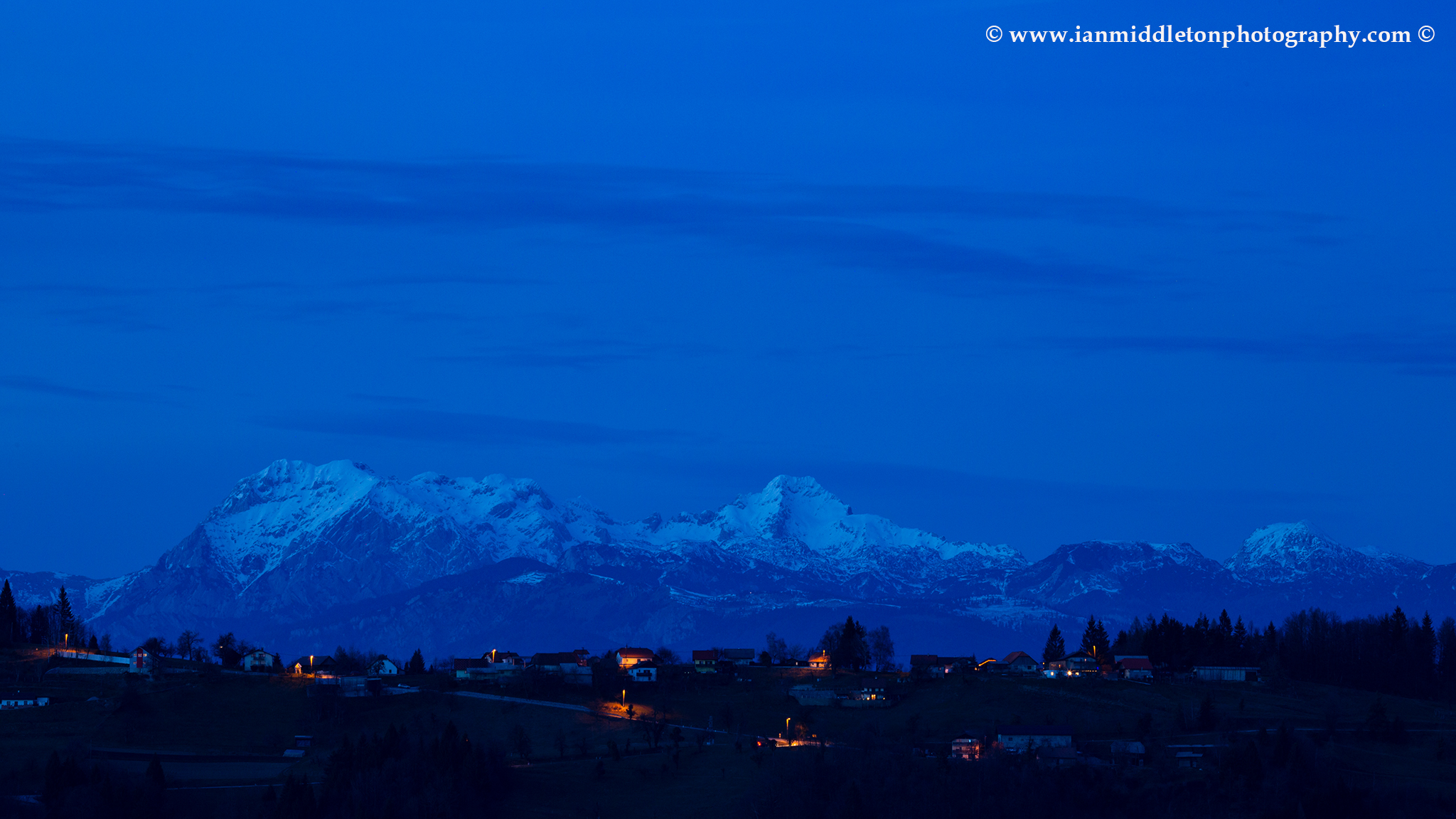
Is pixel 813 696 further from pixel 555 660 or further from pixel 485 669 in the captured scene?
pixel 555 660

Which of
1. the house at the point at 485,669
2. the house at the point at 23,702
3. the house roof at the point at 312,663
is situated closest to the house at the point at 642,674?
the house at the point at 485,669

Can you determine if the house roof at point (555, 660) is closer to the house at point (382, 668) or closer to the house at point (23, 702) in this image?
the house at point (382, 668)

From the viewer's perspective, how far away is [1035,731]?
143250mm

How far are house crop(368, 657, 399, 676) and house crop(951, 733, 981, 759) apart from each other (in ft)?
200

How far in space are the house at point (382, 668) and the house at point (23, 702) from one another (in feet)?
115

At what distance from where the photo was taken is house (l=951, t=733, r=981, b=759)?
138 m

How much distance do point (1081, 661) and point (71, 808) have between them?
104m

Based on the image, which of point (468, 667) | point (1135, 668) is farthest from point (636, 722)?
point (1135, 668)

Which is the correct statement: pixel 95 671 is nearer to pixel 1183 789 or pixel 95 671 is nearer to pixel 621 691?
pixel 621 691

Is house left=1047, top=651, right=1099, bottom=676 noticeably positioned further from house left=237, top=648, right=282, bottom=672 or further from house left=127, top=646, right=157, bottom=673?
house left=127, top=646, right=157, bottom=673

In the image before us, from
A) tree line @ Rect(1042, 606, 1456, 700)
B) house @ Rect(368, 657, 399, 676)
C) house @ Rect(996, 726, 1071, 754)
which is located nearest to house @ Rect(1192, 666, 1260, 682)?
tree line @ Rect(1042, 606, 1456, 700)

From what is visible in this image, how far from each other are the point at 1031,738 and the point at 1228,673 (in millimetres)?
49765

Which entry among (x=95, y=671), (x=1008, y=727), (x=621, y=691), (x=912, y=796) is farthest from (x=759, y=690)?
(x=95, y=671)

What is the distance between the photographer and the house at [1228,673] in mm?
181875
